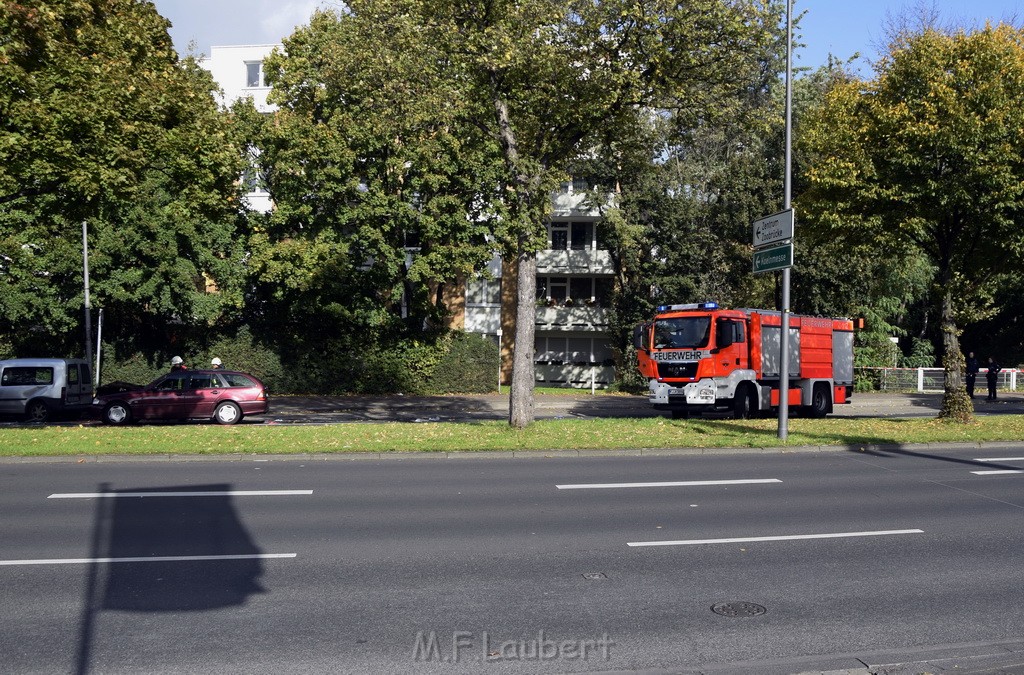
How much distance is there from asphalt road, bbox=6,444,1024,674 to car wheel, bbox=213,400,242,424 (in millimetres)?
10584

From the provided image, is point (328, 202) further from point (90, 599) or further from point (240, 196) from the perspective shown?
point (90, 599)

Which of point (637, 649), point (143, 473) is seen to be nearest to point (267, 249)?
point (143, 473)

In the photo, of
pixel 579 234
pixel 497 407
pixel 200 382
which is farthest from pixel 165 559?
pixel 579 234

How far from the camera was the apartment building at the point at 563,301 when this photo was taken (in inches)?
1652

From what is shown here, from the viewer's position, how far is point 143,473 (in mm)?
13602

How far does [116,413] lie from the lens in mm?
23562

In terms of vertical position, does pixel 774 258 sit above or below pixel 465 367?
above

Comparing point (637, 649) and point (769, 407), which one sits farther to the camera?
point (769, 407)

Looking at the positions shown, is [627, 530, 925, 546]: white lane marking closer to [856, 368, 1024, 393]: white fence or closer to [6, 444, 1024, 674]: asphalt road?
[6, 444, 1024, 674]: asphalt road

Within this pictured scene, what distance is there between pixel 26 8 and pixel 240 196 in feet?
64.8

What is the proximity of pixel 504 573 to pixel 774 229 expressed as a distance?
38.8ft

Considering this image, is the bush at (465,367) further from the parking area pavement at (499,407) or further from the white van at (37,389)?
the white van at (37,389)

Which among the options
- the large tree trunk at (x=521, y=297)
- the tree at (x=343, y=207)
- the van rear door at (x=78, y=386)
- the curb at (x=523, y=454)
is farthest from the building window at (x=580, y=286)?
the curb at (x=523, y=454)

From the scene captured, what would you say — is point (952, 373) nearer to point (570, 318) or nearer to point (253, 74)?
point (570, 318)
